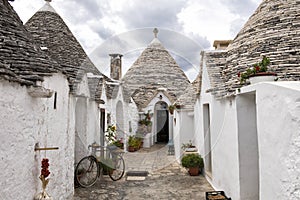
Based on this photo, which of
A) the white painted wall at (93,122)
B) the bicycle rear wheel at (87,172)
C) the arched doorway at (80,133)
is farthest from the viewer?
A: the white painted wall at (93,122)

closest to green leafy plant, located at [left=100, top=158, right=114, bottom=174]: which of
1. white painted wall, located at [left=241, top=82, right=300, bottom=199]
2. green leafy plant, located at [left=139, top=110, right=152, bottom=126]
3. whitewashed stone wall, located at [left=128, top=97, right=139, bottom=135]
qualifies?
white painted wall, located at [left=241, top=82, right=300, bottom=199]

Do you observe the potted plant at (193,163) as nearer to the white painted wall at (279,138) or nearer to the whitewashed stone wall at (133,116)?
the white painted wall at (279,138)

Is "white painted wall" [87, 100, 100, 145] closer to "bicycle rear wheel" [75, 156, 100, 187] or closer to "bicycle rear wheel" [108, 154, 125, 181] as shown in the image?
"bicycle rear wheel" [75, 156, 100, 187]

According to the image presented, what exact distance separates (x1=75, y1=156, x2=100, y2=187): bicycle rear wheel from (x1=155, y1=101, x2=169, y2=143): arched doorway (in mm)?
9730

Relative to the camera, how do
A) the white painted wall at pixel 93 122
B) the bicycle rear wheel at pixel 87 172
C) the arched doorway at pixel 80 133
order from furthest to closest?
the white painted wall at pixel 93 122 < the arched doorway at pixel 80 133 < the bicycle rear wheel at pixel 87 172

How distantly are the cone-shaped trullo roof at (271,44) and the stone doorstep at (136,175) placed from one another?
13.5 feet

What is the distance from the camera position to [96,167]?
7.63 m

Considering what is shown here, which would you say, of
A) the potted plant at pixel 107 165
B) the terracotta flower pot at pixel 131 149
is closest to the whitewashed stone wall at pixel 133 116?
the terracotta flower pot at pixel 131 149

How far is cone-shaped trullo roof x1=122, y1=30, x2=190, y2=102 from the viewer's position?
17547 mm

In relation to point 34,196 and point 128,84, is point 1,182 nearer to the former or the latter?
point 34,196

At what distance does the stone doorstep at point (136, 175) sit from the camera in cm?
767

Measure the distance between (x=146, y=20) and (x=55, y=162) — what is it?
218 inches

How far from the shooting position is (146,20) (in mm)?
8172

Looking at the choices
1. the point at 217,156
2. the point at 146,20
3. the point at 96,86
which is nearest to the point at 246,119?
the point at 217,156
